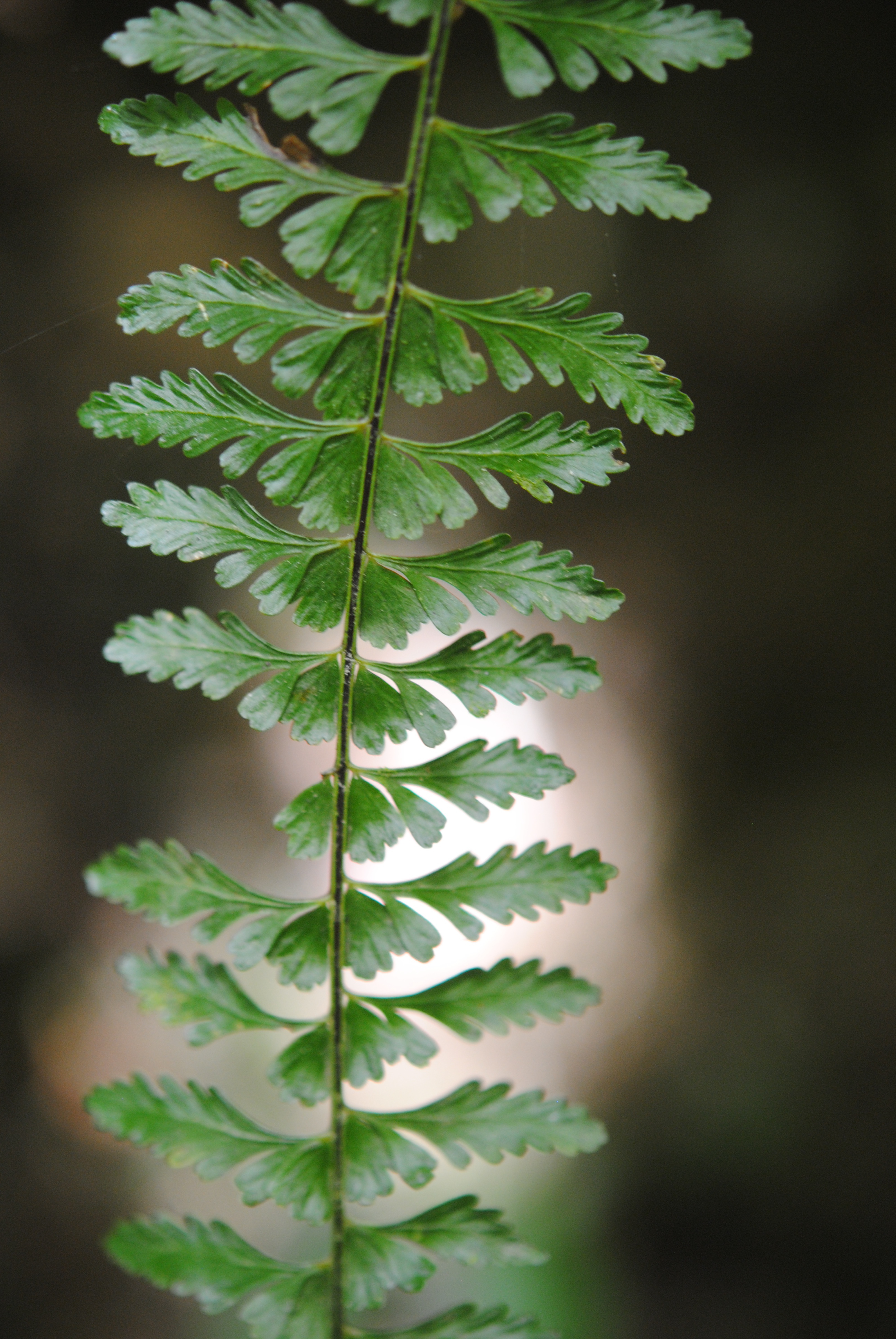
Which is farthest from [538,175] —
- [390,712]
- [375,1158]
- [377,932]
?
[375,1158]

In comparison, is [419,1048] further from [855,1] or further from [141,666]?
[855,1]

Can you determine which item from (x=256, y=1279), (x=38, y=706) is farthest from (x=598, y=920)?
(x=256, y=1279)

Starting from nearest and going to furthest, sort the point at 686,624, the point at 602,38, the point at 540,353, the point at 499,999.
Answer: the point at 602,38 < the point at 540,353 < the point at 499,999 < the point at 686,624

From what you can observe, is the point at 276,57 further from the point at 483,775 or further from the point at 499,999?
the point at 499,999

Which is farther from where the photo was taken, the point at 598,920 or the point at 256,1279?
the point at 598,920

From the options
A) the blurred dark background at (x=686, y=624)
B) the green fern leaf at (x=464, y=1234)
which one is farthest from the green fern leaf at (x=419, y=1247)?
the blurred dark background at (x=686, y=624)

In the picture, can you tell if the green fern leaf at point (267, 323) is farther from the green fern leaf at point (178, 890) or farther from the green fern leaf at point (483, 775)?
the green fern leaf at point (178, 890)

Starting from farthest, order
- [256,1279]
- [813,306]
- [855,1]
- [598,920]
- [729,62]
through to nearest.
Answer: [598,920] < [813,306] < [729,62] < [855,1] < [256,1279]
